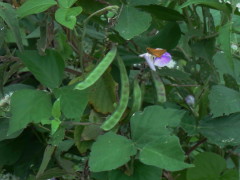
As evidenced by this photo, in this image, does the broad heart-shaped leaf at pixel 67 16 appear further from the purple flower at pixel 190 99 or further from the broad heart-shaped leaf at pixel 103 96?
the purple flower at pixel 190 99

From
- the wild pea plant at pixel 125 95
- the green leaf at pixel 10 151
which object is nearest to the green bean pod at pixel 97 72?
the wild pea plant at pixel 125 95

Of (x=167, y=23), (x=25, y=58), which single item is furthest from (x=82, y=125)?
(x=167, y=23)

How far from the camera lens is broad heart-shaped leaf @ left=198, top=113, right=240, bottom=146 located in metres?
0.96

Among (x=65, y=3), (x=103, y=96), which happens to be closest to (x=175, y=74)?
(x=103, y=96)

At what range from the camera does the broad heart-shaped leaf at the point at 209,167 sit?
108 centimetres

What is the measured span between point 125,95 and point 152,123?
0.08 metres

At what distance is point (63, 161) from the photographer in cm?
115

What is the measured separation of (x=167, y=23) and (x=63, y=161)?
1.28 feet

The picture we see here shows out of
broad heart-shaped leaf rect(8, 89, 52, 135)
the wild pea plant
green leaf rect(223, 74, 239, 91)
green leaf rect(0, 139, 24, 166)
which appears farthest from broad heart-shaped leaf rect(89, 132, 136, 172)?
green leaf rect(0, 139, 24, 166)

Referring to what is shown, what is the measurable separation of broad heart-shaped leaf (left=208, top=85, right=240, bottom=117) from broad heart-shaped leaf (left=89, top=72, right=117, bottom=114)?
7.5 inches

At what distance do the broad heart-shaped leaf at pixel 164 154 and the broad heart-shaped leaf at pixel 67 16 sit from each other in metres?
0.25

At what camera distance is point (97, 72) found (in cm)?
89

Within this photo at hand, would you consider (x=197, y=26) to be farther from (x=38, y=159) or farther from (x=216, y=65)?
(x=38, y=159)

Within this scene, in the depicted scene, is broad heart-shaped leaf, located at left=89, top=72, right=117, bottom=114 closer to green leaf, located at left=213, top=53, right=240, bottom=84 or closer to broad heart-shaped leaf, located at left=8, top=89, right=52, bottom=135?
broad heart-shaped leaf, located at left=8, top=89, right=52, bottom=135
